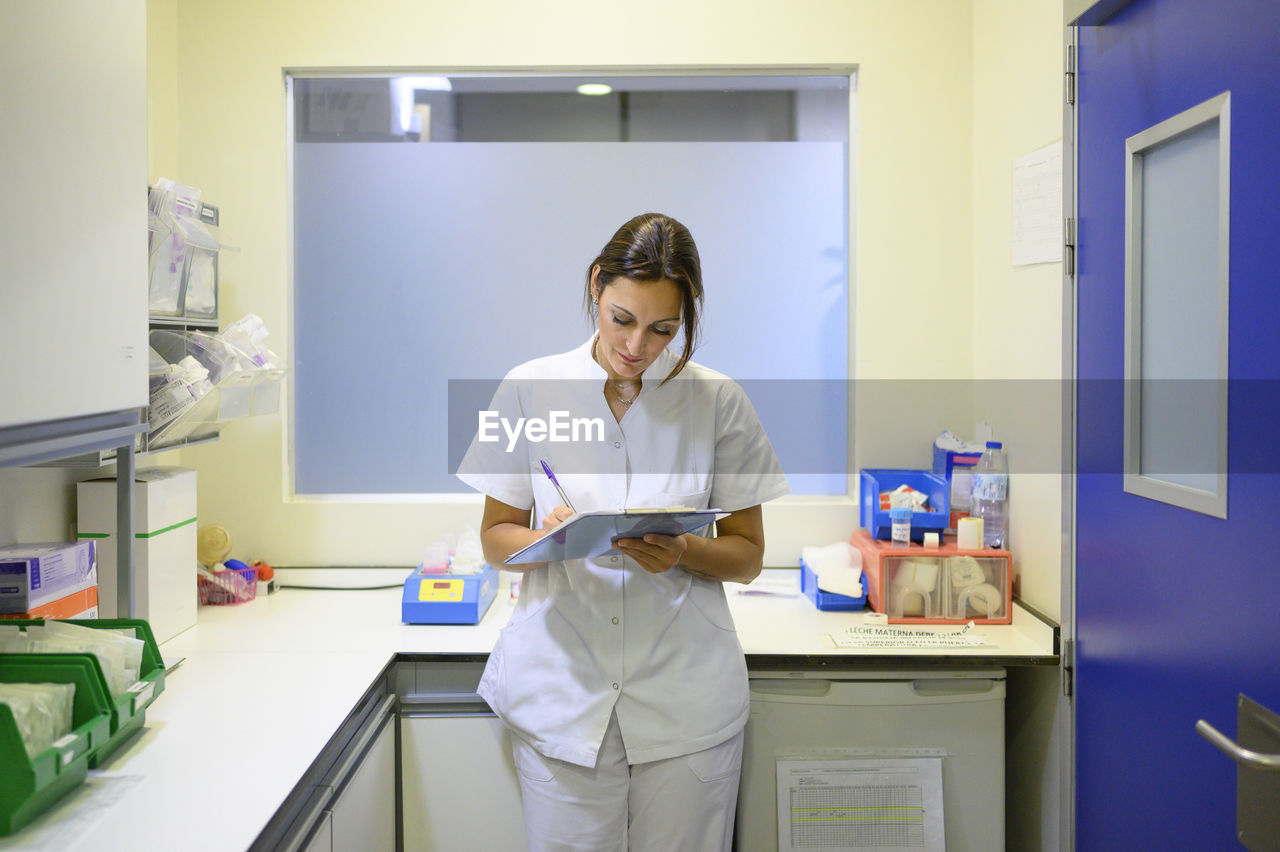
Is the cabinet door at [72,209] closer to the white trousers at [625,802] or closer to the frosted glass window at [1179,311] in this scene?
the white trousers at [625,802]

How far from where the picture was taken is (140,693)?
1.42 meters

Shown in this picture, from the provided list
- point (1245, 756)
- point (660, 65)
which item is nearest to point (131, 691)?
point (1245, 756)

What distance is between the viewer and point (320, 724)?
61.7 inches

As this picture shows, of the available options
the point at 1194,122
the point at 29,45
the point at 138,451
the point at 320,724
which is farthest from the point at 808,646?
the point at 29,45

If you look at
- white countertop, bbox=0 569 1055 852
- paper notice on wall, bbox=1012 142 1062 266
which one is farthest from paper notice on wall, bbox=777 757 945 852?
paper notice on wall, bbox=1012 142 1062 266

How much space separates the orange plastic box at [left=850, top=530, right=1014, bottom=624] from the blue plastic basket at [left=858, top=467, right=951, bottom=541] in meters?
0.07

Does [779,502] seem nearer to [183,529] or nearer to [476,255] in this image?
[476,255]

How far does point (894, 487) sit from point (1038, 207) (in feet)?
2.50

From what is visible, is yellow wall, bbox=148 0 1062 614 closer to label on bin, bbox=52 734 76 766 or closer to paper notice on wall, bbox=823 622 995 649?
paper notice on wall, bbox=823 622 995 649

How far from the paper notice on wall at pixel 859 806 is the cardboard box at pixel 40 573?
4.69 feet

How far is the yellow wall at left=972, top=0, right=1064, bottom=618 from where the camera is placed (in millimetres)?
2059

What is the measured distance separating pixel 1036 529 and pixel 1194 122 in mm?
1001

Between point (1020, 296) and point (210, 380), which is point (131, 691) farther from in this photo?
point (1020, 296)

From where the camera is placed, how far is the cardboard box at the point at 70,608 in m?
1.60
